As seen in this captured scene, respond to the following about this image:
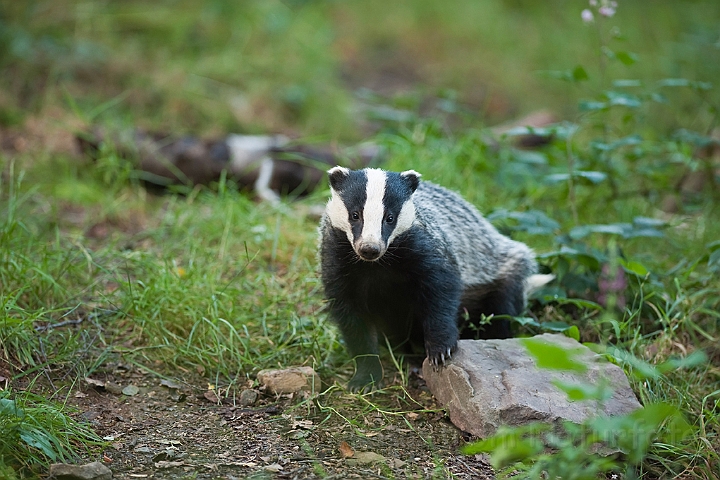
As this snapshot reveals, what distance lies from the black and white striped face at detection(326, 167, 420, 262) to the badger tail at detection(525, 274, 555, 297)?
98cm

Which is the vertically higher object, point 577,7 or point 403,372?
point 577,7

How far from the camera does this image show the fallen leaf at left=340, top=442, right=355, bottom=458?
112 inches

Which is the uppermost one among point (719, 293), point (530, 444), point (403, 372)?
point (530, 444)

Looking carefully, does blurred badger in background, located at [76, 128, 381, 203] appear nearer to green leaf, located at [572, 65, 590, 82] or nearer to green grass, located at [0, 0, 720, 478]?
green grass, located at [0, 0, 720, 478]

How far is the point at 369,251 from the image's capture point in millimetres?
3014

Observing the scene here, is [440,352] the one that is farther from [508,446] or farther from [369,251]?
[508,446]

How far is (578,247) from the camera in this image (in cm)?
416

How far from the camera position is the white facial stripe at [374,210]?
3.06 metres

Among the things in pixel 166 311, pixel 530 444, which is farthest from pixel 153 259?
pixel 530 444

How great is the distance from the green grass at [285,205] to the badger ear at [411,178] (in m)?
→ 0.86

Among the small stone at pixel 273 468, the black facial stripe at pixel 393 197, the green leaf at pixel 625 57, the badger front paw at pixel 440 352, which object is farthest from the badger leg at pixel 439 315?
the green leaf at pixel 625 57

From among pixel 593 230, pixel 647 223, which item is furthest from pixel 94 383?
pixel 647 223

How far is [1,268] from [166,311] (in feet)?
2.54

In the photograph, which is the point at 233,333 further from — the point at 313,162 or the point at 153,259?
the point at 313,162
